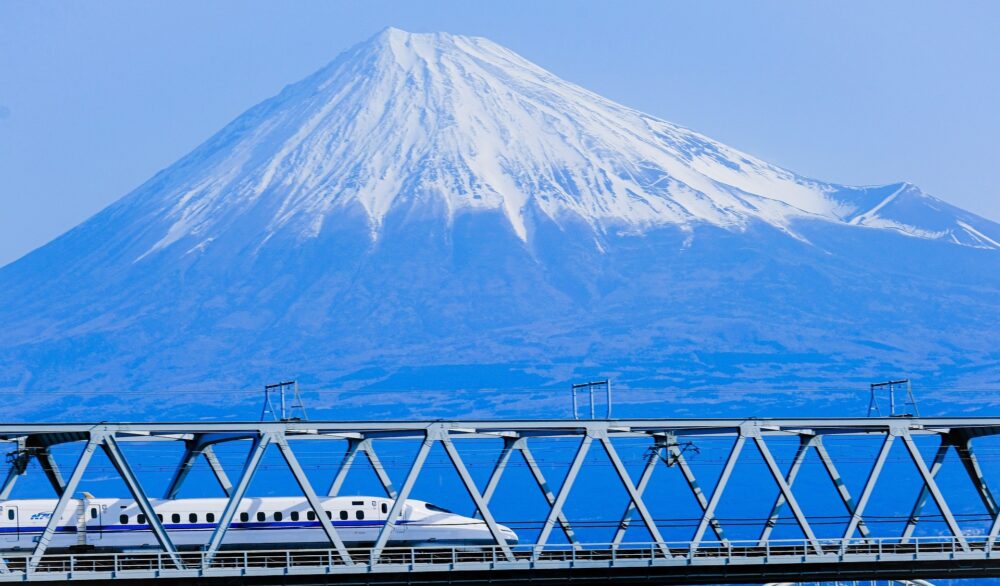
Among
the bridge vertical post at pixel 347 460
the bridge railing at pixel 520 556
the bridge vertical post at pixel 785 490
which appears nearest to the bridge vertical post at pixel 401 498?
the bridge railing at pixel 520 556

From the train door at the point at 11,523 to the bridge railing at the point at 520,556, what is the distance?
3.69 meters

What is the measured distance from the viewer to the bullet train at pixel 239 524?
8831cm

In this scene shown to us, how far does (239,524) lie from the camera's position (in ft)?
295

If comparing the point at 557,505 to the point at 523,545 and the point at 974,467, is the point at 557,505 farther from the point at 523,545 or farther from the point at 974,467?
the point at 974,467

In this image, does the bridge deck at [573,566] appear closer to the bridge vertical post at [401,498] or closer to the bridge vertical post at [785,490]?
the bridge vertical post at [785,490]

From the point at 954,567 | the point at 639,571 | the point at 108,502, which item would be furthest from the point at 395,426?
the point at 954,567

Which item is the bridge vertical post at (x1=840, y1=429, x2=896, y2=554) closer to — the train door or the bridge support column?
the bridge support column

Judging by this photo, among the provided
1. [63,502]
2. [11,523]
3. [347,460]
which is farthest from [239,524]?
→ [63,502]

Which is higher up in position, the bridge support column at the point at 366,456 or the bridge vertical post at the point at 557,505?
the bridge support column at the point at 366,456

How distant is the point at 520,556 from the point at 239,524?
16.5 m

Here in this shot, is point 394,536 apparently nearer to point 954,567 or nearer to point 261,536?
point 261,536

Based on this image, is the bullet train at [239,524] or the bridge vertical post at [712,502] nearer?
the bridge vertical post at [712,502]

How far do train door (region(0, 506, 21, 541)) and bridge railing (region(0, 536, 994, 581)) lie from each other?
12.1ft

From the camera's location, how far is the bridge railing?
7525 cm
